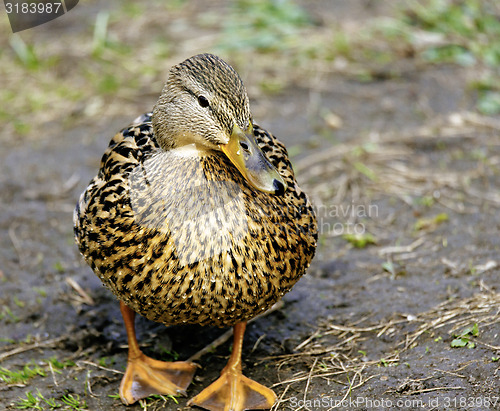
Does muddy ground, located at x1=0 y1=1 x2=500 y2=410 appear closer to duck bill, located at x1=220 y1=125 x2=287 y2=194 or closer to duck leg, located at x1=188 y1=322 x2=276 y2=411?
duck leg, located at x1=188 y1=322 x2=276 y2=411

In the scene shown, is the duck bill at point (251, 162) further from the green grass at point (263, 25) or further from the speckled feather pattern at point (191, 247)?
the green grass at point (263, 25)

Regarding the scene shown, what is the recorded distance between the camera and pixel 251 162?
9.39ft

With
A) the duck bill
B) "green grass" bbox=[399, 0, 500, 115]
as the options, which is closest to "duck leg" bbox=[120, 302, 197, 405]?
the duck bill

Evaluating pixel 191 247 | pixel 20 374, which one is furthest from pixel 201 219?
pixel 20 374

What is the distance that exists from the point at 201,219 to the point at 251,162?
33 centimetres

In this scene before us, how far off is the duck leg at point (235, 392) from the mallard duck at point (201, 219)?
11mm

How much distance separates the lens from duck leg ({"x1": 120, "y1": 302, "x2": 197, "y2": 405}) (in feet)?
11.1

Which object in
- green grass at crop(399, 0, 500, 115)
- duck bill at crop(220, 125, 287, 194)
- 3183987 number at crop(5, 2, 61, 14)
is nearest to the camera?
duck bill at crop(220, 125, 287, 194)

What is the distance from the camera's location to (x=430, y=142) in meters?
5.47

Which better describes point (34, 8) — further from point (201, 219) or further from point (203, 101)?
point (201, 219)

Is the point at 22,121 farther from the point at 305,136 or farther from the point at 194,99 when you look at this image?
the point at 194,99

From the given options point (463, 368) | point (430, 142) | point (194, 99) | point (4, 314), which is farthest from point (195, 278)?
point (430, 142)

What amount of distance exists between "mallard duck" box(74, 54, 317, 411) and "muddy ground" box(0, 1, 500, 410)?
58 centimetres

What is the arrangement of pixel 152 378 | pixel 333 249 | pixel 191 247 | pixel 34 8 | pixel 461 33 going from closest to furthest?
pixel 191 247 → pixel 152 378 → pixel 333 249 → pixel 461 33 → pixel 34 8
